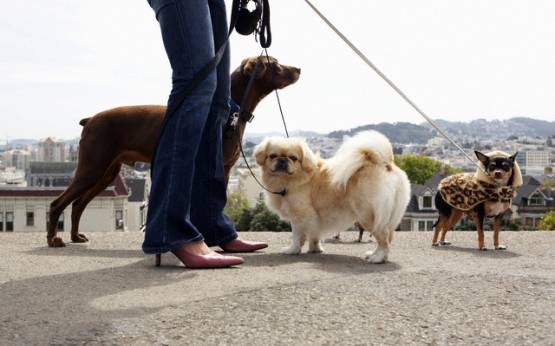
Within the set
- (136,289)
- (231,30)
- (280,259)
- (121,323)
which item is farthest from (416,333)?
(231,30)

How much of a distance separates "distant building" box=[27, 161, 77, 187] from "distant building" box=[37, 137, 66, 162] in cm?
7913

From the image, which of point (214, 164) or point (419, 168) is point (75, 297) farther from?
point (419, 168)

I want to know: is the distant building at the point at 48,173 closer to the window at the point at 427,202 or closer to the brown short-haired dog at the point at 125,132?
the window at the point at 427,202

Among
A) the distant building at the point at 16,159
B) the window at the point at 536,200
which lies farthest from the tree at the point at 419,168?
the distant building at the point at 16,159

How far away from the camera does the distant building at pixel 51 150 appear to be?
580ft

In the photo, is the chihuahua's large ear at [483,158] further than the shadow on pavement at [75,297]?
Yes

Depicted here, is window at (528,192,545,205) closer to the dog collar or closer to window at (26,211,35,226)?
window at (26,211,35,226)

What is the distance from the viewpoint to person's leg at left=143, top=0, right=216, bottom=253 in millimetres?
3830

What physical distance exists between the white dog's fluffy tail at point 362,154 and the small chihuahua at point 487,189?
1.35 meters

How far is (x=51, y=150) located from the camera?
180 meters

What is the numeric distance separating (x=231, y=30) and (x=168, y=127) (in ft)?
2.84

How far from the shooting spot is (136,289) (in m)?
3.47

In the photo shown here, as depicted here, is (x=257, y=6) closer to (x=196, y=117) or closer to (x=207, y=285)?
(x=196, y=117)

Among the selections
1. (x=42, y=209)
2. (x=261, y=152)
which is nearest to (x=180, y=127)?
(x=261, y=152)
